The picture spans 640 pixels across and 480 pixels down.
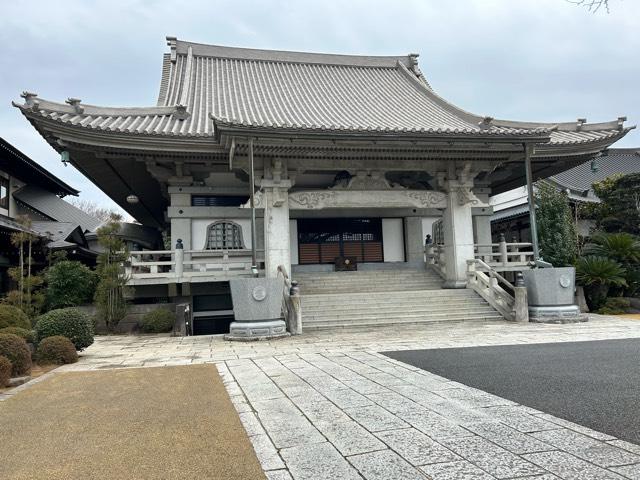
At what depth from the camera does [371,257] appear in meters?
19.3

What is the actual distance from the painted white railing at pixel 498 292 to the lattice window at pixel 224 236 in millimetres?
8027

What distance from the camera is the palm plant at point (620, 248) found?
15945mm

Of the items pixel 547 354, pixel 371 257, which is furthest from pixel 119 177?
pixel 547 354

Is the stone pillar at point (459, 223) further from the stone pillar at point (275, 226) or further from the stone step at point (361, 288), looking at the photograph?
the stone pillar at point (275, 226)

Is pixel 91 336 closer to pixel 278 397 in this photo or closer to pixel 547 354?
pixel 278 397

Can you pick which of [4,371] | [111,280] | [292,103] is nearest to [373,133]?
[292,103]

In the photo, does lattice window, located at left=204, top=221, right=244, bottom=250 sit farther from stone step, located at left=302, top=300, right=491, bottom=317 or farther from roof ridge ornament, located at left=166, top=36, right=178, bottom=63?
roof ridge ornament, located at left=166, top=36, right=178, bottom=63

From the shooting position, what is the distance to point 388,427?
4047 mm

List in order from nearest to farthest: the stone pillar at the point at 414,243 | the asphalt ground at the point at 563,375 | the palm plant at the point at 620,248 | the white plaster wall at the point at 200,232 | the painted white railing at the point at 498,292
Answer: the asphalt ground at the point at 563,375, the painted white railing at the point at 498,292, the palm plant at the point at 620,248, the white plaster wall at the point at 200,232, the stone pillar at the point at 414,243

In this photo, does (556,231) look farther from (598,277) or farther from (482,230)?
(482,230)

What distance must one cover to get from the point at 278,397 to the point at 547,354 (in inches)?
185

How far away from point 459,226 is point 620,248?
19.4 ft

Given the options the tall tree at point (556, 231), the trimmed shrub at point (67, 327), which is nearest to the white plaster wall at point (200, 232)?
the trimmed shrub at point (67, 327)

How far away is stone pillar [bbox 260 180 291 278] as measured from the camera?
545 inches
